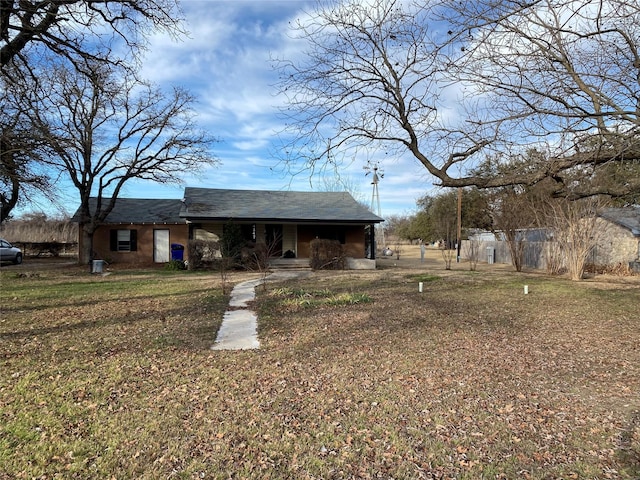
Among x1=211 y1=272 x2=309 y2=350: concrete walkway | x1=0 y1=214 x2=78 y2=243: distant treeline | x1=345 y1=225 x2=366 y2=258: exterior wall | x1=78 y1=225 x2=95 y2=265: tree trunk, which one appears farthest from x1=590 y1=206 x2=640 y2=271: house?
x1=0 y1=214 x2=78 y2=243: distant treeline

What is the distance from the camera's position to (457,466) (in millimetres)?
A: 2984

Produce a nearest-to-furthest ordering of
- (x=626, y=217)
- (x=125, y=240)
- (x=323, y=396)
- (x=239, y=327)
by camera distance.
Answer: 1. (x=323, y=396)
2. (x=239, y=327)
3. (x=626, y=217)
4. (x=125, y=240)

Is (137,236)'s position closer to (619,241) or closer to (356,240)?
(356,240)

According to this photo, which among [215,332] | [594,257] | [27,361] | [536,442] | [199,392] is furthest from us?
[594,257]

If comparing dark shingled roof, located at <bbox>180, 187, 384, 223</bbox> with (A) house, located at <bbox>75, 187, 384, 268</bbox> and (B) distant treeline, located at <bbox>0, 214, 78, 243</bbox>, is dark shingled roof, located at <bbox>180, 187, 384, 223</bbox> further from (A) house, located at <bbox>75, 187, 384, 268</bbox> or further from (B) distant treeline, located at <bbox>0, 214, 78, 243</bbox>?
(B) distant treeline, located at <bbox>0, 214, 78, 243</bbox>

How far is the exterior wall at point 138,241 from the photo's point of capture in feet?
73.7

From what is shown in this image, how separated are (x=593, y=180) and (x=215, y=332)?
770cm

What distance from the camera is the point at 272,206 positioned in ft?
74.0

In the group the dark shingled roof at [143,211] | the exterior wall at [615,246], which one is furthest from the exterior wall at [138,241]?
the exterior wall at [615,246]

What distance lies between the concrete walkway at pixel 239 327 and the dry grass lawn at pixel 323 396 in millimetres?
221

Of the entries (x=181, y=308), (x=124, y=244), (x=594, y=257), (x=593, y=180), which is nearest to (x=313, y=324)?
(x=181, y=308)

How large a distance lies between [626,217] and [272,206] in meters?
18.2

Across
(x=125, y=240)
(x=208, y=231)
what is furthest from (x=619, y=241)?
(x=125, y=240)

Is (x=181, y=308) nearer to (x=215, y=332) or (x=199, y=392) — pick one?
(x=215, y=332)
